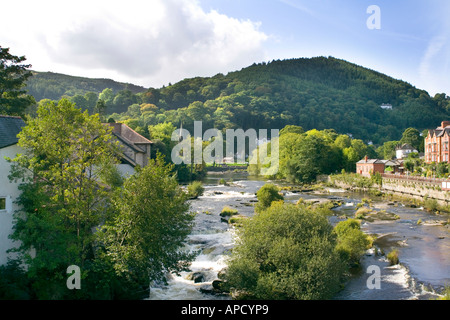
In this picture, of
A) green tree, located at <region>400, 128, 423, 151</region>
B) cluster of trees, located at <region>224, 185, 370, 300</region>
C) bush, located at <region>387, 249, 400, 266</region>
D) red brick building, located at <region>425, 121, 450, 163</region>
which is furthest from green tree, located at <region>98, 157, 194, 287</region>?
green tree, located at <region>400, 128, 423, 151</region>

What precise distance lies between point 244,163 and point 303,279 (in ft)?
423

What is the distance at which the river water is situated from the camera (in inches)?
800

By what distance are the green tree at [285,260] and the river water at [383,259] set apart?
5.38ft

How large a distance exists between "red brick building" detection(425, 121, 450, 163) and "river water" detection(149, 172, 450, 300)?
3169cm

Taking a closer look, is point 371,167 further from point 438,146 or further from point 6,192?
point 6,192

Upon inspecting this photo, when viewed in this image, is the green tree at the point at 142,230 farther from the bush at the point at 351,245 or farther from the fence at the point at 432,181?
the fence at the point at 432,181

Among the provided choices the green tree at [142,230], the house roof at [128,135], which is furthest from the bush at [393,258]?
the house roof at [128,135]

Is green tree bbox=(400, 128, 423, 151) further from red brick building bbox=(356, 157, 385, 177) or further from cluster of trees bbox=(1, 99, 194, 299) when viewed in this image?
cluster of trees bbox=(1, 99, 194, 299)

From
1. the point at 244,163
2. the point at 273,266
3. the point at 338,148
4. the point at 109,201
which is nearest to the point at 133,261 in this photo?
the point at 109,201

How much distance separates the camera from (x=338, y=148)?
93.0 metres

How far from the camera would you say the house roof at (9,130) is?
16.4 meters

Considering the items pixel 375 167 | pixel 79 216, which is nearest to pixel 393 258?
pixel 79 216

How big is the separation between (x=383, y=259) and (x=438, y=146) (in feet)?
186
